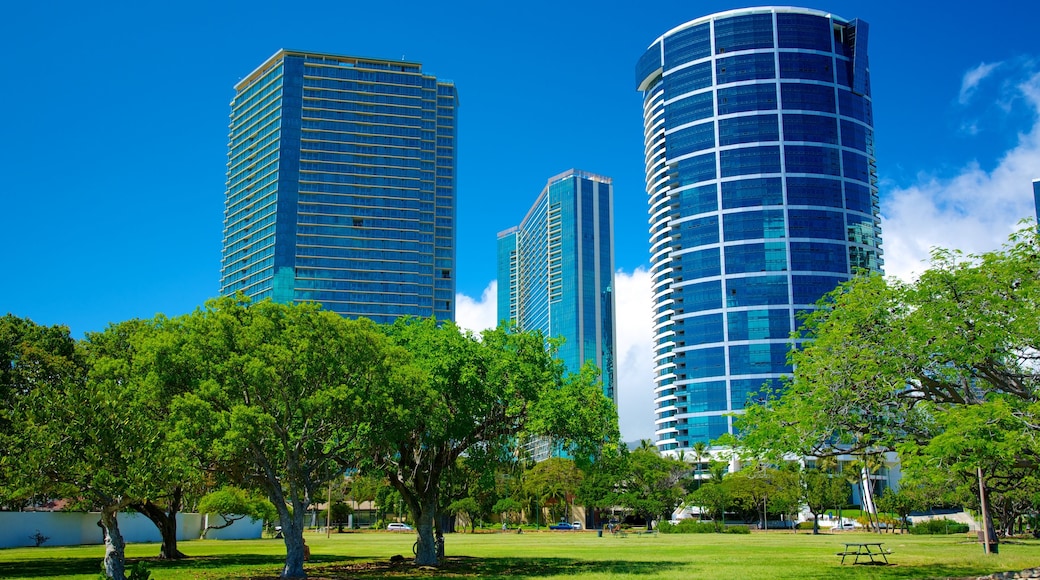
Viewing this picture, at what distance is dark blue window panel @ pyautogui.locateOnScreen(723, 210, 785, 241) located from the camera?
170 m

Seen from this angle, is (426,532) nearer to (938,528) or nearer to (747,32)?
(938,528)

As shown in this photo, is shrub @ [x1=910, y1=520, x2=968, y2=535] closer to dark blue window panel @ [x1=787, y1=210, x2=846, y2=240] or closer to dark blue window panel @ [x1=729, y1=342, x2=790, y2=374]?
dark blue window panel @ [x1=729, y1=342, x2=790, y2=374]

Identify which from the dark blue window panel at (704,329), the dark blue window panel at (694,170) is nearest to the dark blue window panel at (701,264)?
the dark blue window panel at (704,329)

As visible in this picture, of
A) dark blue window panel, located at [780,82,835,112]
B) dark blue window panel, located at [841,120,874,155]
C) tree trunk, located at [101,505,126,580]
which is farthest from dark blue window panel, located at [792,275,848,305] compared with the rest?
tree trunk, located at [101,505,126,580]

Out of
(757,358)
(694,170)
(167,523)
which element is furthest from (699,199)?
(167,523)

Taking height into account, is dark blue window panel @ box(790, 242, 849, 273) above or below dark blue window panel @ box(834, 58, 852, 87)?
below

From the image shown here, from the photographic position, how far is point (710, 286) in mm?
172000

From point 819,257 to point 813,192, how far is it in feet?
43.0

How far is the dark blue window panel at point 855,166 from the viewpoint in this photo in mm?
174125

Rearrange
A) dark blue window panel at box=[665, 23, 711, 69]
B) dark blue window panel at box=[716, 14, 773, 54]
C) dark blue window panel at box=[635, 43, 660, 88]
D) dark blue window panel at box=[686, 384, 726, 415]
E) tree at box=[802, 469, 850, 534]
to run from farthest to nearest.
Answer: dark blue window panel at box=[635, 43, 660, 88]
dark blue window panel at box=[665, 23, 711, 69]
dark blue window panel at box=[716, 14, 773, 54]
dark blue window panel at box=[686, 384, 726, 415]
tree at box=[802, 469, 850, 534]

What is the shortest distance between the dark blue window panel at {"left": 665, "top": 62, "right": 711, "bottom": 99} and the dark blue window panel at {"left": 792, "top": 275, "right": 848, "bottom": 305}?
45396 millimetres

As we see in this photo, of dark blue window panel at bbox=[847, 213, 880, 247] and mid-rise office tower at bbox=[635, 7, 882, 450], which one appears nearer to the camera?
mid-rise office tower at bbox=[635, 7, 882, 450]

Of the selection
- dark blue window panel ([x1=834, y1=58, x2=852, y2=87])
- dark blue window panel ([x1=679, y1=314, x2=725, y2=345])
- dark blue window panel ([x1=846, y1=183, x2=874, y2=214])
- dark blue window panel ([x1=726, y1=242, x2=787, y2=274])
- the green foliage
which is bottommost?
the green foliage

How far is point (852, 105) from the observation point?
17775 centimetres
